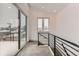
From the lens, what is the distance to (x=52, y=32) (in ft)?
18.8

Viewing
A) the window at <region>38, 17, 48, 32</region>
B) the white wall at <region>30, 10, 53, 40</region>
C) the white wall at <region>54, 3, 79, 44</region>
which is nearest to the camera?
the white wall at <region>54, 3, 79, 44</region>

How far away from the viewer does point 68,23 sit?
18.2 feet

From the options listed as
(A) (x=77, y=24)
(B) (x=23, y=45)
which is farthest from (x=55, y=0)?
(B) (x=23, y=45)

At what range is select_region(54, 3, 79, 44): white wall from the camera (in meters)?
4.55

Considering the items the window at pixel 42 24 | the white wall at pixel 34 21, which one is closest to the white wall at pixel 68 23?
the window at pixel 42 24

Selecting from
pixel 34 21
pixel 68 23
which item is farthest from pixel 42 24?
pixel 68 23

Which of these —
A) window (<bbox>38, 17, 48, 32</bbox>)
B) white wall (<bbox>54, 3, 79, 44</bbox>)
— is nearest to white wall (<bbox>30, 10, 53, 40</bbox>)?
window (<bbox>38, 17, 48, 32</bbox>)

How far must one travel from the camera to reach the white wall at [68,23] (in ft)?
14.9

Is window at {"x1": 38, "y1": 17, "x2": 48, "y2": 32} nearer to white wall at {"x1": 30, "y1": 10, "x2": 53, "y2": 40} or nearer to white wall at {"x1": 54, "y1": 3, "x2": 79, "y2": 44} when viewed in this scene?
Result: white wall at {"x1": 30, "y1": 10, "x2": 53, "y2": 40}

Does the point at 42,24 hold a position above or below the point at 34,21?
below

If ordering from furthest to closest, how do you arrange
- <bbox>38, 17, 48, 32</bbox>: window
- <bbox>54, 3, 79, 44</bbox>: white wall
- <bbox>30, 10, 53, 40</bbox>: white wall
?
<bbox>38, 17, 48, 32</bbox>: window
<bbox>30, 10, 53, 40</bbox>: white wall
<bbox>54, 3, 79, 44</bbox>: white wall

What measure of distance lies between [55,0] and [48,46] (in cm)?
427

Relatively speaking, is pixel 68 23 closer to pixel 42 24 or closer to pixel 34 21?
pixel 42 24

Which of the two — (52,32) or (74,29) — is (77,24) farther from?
(52,32)
